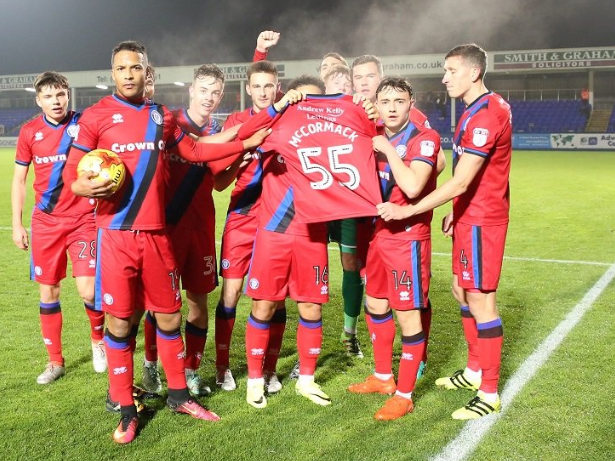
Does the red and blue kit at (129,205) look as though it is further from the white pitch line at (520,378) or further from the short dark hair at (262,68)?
the white pitch line at (520,378)

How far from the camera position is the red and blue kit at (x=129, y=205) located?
11.1ft

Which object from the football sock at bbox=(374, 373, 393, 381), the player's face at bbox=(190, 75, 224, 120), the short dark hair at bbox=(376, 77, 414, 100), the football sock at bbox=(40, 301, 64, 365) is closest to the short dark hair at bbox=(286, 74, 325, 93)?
the short dark hair at bbox=(376, 77, 414, 100)

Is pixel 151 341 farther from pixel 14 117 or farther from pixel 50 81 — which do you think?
pixel 14 117

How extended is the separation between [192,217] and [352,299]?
1.63 meters

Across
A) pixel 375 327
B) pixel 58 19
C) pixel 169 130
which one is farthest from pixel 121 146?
pixel 58 19

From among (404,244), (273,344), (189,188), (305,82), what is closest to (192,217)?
(189,188)

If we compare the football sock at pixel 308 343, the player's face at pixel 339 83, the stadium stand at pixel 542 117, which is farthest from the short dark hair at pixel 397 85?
the stadium stand at pixel 542 117

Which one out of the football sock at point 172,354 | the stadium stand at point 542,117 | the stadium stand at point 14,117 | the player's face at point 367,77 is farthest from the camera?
the stadium stand at point 14,117

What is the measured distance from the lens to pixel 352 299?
516 centimetres

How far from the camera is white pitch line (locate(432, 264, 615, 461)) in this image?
3.36 meters

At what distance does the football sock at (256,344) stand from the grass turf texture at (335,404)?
23cm

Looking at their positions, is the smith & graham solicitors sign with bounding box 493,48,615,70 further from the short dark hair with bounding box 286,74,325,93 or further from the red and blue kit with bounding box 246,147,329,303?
the red and blue kit with bounding box 246,147,329,303

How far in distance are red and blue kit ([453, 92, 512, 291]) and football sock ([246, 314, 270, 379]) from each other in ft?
4.16

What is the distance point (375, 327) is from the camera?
4.23 metres
